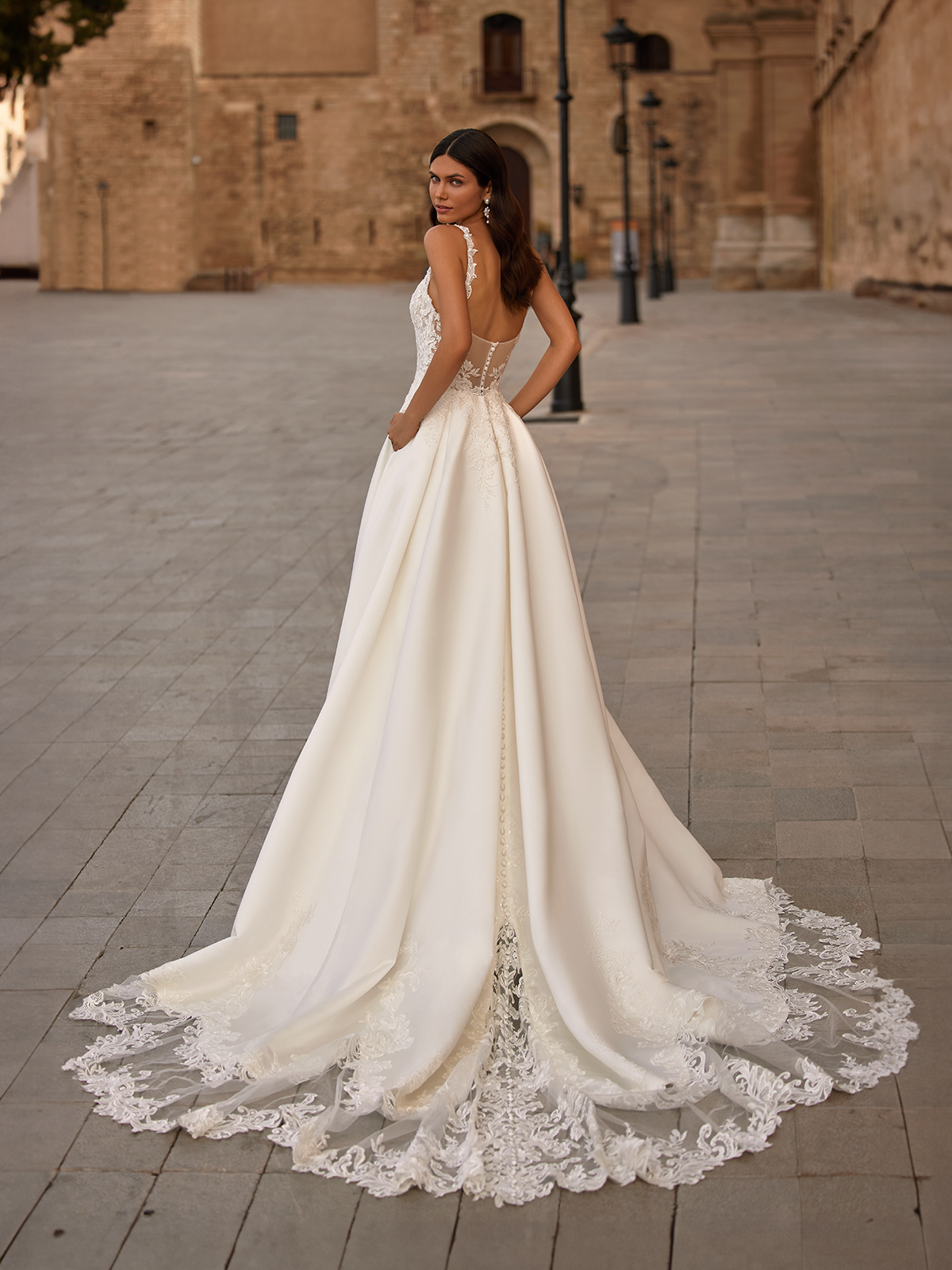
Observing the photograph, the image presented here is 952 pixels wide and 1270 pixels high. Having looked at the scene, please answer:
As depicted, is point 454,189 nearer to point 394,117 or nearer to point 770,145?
point 770,145

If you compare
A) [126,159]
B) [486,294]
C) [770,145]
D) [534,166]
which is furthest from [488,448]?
[534,166]

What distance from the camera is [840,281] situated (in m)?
32.4

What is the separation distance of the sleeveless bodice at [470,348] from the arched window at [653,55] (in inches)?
1917

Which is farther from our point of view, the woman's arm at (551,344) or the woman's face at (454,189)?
the woman's arm at (551,344)

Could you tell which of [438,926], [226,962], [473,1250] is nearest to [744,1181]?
[473,1250]

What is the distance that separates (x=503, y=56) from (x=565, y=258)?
122 feet

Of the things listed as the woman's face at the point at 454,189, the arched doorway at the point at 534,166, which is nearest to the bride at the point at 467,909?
the woman's face at the point at 454,189

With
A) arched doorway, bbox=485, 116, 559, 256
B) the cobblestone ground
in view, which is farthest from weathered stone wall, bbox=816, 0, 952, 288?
arched doorway, bbox=485, 116, 559, 256

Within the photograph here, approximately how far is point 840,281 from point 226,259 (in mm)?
23913

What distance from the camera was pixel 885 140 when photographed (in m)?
26.5

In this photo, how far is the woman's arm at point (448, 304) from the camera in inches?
114

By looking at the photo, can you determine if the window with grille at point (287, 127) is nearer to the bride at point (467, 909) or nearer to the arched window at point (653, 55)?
the arched window at point (653, 55)

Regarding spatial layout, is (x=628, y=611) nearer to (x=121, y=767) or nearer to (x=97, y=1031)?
(x=121, y=767)

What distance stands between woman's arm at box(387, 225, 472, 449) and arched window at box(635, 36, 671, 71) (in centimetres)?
4877
